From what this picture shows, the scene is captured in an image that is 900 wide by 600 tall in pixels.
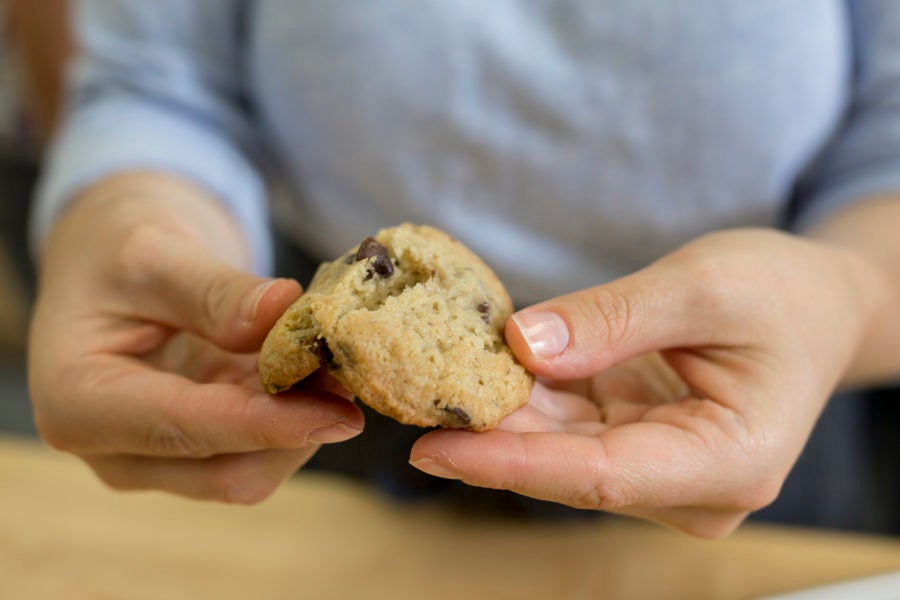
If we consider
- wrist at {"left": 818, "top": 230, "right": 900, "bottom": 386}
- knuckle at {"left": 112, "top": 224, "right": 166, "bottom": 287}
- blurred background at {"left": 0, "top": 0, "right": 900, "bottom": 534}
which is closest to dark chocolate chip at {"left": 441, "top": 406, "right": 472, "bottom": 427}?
knuckle at {"left": 112, "top": 224, "right": 166, "bottom": 287}

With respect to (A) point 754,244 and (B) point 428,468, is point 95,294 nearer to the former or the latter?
(B) point 428,468

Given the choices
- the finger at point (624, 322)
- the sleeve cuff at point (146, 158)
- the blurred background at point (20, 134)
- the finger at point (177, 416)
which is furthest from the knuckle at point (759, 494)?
the blurred background at point (20, 134)

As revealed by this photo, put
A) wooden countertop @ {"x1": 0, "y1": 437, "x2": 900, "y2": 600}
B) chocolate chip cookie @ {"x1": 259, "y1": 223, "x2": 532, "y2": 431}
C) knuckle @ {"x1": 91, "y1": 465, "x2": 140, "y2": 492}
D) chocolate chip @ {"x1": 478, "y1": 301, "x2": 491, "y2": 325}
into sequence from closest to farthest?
chocolate chip cookie @ {"x1": 259, "y1": 223, "x2": 532, "y2": 431} < chocolate chip @ {"x1": 478, "y1": 301, "x2": 491, "y2": 325} < knuckle @ {"x1": 91, "y1": 465, "x2": 140, "y2": 492} < wooden countertop @ {"x1": 0, "y1": 437, "x2": 900, "y2": 600}

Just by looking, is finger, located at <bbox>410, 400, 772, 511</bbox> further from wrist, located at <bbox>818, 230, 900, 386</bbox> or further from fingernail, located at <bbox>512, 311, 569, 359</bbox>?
wrist, located at <bbox>818, 230, 900, 386</bbox>

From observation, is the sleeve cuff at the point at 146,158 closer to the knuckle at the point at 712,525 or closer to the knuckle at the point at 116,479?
the knuckle at the point at 116,479

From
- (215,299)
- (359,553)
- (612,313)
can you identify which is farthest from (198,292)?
(359,553)

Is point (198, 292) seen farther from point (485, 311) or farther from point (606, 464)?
point (606, 464)
